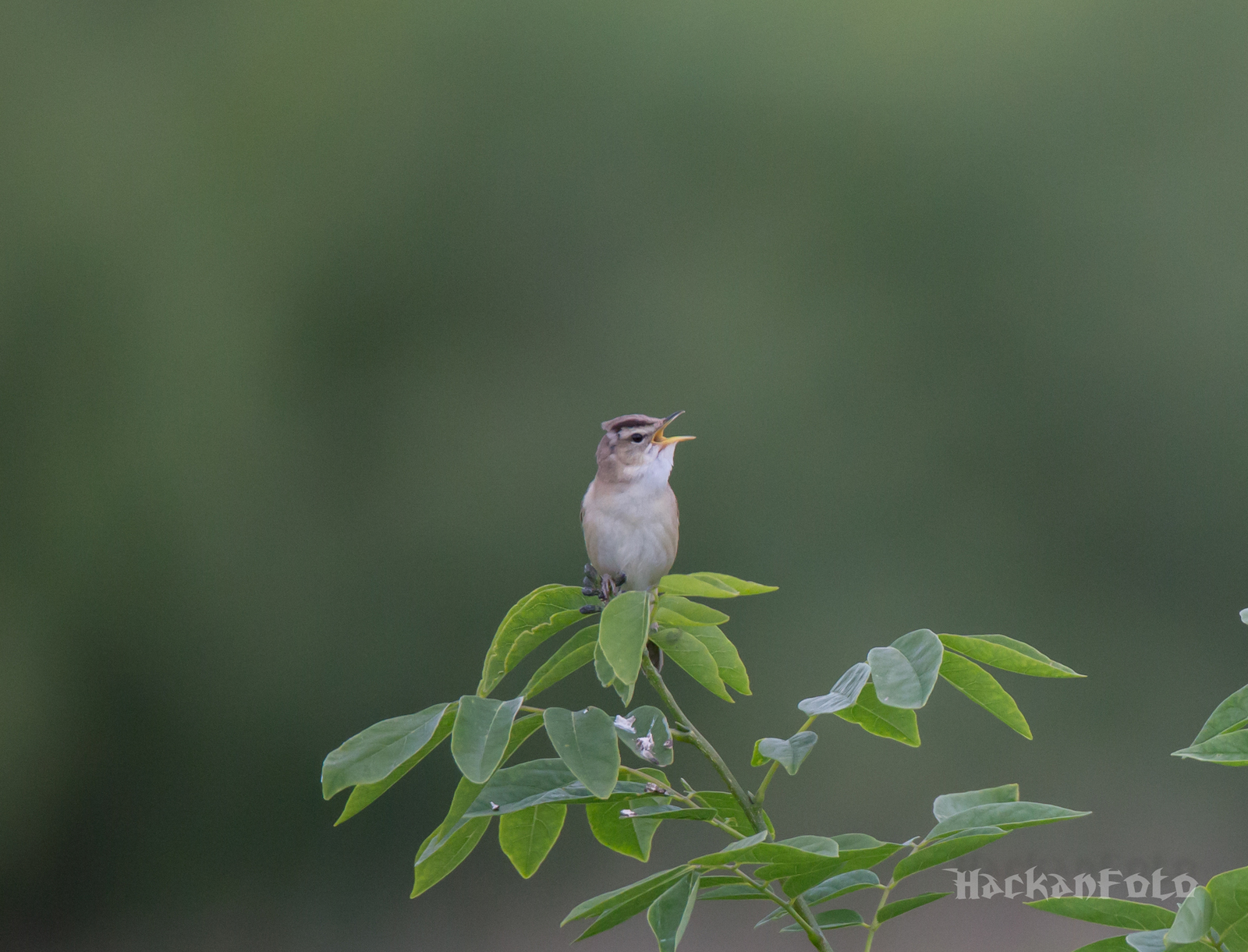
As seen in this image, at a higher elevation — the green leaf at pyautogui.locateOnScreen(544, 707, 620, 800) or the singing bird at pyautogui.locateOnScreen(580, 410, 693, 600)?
the green leaf at pyautogui.locateOnScreen(544, 707, 620, 800)

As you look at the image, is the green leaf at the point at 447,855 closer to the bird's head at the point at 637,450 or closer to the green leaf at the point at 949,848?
the green leaf at the point at 949,848

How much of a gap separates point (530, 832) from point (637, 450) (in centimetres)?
106

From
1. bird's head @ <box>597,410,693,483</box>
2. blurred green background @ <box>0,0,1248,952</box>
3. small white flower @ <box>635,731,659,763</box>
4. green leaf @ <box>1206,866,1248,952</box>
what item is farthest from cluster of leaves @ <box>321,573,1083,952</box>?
blurred green background @ <box>0,0,1248,952</box>

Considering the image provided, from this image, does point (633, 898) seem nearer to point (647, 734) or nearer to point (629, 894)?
point (629, 894)

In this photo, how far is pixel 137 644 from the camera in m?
6.38

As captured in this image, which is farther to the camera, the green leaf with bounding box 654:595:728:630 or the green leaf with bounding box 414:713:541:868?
the green leaf with bounding box 654:595:728:630

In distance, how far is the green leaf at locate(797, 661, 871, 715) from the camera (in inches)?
33.5

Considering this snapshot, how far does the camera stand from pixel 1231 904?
737 mm

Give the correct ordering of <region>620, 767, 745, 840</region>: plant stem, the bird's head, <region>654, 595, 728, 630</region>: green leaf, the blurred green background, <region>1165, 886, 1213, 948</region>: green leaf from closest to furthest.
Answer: <region>1165, 886, 1213, 948</region>: green leaf, <region>620, 767, 745, 840</region>: plant stem, <region>654, 595, 728, 630</region>: green leaf, the bird's head, the blurred green background

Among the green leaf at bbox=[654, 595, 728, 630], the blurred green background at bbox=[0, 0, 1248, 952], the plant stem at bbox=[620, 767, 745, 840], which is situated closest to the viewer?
the plant stem at bbox=[620, 767, 745, 840]

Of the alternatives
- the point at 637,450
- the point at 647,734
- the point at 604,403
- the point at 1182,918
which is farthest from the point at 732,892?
the point at 604,403

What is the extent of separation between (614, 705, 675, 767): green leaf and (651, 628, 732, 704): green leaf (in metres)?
0.06

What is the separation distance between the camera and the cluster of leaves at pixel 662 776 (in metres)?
0.80

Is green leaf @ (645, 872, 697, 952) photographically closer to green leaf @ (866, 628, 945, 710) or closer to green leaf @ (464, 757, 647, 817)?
green leaf @ (464, 757, 647, 817)
